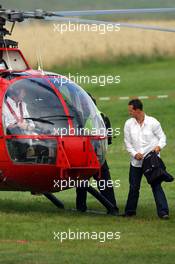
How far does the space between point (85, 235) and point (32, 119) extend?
7.08ft

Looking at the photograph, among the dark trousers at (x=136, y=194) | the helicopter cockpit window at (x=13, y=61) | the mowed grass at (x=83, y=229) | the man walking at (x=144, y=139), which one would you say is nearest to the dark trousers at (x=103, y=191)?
the mowed grass at (x=83, y=229)

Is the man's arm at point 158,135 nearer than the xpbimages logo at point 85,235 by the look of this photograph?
No

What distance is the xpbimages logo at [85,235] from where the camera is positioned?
16.3m

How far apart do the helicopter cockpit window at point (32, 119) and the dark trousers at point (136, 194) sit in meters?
1.46

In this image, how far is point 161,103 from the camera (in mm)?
37000

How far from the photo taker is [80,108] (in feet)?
59.9

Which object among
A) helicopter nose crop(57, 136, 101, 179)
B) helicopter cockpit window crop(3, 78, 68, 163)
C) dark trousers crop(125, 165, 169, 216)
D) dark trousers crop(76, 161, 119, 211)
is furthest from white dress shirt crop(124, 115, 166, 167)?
helicopter cockpit window crop(3, 78, 68, 163)

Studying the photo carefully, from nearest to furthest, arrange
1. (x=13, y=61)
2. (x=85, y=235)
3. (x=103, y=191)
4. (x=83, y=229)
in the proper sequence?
1. (x=85, y=235)
2. (x=83, y=229)
3. (x=13, y=61)
4. (x=103, y=191)

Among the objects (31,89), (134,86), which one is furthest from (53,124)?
(134,86)

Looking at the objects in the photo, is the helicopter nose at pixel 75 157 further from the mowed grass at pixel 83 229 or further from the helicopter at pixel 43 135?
the mowed grass at pixel 83 229

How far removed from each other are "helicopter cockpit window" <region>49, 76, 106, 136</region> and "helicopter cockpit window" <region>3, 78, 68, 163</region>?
0.20 m

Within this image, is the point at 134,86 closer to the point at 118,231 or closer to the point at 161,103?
the point at 161,103

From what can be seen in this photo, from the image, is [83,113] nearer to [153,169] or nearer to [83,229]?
[153,169]

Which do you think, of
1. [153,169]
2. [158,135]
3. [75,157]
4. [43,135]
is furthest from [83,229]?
[158,135]
